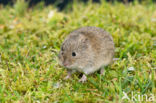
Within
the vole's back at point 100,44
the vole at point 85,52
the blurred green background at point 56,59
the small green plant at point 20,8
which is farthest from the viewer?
the small green plant at point 20,8

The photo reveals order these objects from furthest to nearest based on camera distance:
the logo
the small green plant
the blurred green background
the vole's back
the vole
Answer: the small green plant, the vole's back, the vole, the blurred green background, the logo

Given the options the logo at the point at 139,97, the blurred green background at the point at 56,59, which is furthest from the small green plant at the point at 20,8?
the logo at the point at 139,97

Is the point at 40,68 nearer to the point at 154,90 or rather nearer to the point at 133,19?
the point at 154,90

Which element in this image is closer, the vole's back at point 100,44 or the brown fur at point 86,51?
the brown fur at point 86,51

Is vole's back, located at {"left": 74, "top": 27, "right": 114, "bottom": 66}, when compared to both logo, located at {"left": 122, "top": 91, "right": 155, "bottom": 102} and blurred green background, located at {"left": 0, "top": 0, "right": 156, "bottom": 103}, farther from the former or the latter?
logo, located at {"left": 122, "top": 91, "right": 155, "bottom": 102}

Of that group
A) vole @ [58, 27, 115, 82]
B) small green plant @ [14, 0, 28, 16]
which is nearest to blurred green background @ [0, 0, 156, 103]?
small green plant @ [14, 0, 28, 16]

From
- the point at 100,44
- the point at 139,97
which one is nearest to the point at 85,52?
the point at 100,44

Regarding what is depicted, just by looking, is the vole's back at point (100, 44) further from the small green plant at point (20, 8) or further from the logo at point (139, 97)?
the small green plant at point (20, 8)

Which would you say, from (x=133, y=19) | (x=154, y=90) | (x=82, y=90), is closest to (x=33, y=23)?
(x=133, y=19)

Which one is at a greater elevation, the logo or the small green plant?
the small green plant
